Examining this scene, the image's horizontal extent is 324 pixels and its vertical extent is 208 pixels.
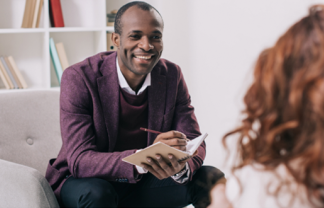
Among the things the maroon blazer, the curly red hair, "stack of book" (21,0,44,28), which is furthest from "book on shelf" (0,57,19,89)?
the curly red hair

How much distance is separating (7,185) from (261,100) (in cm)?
93

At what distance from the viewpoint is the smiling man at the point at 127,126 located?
1242mm

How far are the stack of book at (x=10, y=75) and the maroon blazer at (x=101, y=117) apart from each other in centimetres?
102

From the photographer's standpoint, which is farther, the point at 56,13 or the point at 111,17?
the point at 111,17

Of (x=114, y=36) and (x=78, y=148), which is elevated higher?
(x=114, y=36)

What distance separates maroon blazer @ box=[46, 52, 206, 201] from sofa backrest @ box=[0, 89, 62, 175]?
108 millimetres

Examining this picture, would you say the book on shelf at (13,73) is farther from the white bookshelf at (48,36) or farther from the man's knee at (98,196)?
the man's knee at (98,196)

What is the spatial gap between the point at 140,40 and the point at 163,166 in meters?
0.55

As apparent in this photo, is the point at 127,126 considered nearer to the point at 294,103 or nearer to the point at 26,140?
the point at 26,140

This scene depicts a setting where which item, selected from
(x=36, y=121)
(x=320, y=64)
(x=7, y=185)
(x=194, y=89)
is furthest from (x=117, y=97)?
(x=194, y=89)

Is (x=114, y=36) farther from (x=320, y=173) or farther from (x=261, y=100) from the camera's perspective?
(x=320, y=173)

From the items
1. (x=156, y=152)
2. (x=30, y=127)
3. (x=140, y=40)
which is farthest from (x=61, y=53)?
(x=156, y=152)

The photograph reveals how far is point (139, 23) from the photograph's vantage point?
1434 mm

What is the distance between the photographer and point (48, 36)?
2307 mm
